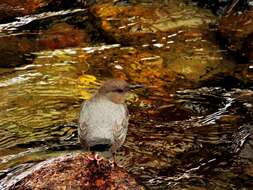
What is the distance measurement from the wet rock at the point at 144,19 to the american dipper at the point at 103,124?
3.52 m

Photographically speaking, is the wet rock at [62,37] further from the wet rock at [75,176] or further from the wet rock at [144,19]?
the wet rock at [75,176]

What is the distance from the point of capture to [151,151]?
636 cm

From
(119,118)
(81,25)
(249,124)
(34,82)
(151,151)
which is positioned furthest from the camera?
(81,25)

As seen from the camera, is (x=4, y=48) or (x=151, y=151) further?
(x=4, y=48)

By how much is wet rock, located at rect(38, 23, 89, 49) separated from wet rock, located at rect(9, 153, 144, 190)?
16.9 feet

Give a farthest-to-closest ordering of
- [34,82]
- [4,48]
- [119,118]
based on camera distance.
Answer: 1. [4,48]
2. [34,82]
3. [119,118]

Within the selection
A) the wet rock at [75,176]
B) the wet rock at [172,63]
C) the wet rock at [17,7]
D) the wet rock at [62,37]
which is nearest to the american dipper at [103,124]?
the wet rock at [75,176]

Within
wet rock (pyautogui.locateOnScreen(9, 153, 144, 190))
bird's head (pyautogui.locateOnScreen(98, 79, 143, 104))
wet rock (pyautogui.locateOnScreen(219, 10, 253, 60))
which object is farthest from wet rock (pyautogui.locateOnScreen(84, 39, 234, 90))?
wet rock (pyautogui.locateOnScreen(9, 153, 144, 190))

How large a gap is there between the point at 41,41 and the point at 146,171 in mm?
4584

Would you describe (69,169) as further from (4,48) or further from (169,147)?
(4,48)

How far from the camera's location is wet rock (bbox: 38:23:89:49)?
31.7ft

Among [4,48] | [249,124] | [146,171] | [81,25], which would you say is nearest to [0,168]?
[146,171]

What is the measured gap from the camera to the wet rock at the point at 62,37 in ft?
31.7

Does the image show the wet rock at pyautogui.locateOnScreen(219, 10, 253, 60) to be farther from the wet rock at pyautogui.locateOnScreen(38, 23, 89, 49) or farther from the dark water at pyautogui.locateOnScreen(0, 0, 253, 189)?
the wet rock at pyautogui.locateOnScreen(38, 23, 89, 49)
